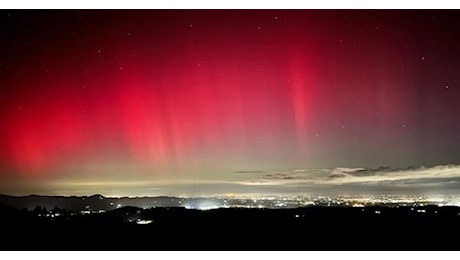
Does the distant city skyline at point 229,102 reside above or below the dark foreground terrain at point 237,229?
above

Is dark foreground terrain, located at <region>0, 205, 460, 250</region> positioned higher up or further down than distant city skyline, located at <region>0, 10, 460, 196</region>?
further down

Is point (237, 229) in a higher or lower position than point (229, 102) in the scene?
lower

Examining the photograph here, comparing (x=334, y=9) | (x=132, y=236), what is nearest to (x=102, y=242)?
(x=132, y=236)

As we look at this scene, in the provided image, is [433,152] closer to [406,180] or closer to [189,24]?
[406,180]
